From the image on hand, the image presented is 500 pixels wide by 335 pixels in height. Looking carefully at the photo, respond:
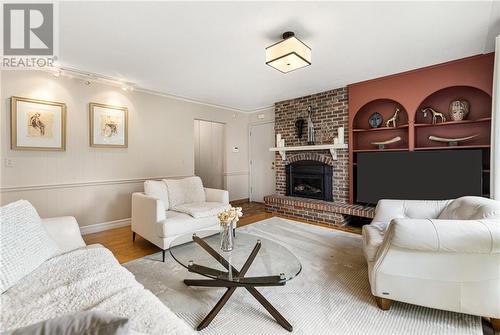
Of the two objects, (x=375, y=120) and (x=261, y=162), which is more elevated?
(x=375, y=120)

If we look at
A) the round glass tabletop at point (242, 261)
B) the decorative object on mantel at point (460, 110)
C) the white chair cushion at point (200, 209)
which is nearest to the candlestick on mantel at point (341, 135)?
the decorative object on mantel at point (460, 110)

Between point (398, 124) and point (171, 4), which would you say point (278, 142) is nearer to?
point (398, 124)

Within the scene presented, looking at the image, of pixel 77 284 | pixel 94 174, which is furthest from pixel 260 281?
pixel 94 174

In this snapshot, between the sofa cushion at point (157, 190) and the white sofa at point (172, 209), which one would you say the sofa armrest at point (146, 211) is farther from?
the sofa cushion at point (157, 190)

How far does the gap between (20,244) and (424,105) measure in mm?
4803

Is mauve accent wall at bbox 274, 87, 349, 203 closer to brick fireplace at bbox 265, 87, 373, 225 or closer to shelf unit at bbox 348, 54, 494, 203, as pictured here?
brick fireplace at bbox 265, 87, 373, 225

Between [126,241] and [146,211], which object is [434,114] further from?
[126,241]

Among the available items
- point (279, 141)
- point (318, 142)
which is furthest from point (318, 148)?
point (279, 141)

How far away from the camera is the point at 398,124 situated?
3.77 m

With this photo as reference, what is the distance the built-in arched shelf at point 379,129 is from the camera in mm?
3725

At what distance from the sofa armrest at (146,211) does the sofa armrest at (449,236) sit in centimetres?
226

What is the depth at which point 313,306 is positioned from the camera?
5.72 ft

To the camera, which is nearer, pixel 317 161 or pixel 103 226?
pixel 103 226

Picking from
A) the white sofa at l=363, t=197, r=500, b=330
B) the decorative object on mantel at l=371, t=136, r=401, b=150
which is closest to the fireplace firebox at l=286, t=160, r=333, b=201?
the decorative object on mantel at l=371, t=136, r=401, b=150
